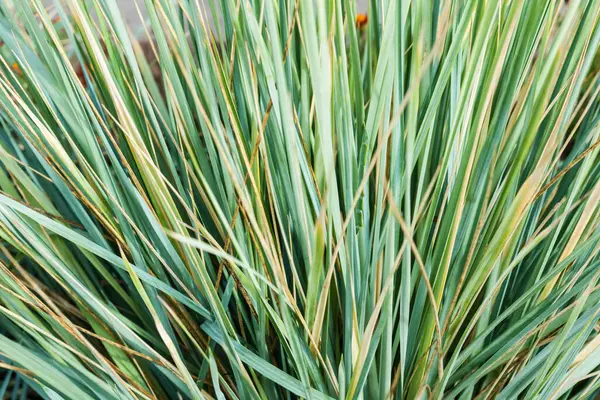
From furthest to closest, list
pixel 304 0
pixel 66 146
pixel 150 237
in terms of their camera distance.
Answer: pixel 66 146 < pixel 150 237 < pixel 304 0

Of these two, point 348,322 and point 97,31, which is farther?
point 97,31

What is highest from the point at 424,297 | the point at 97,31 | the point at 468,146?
the point at 97,31

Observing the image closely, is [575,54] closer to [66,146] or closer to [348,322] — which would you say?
[348,322]

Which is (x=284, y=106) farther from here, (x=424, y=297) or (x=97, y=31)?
(x=97, y=31)

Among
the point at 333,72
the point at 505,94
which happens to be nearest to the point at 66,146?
the point at 333,72

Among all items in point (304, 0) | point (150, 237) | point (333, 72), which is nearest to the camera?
point (304, 0)

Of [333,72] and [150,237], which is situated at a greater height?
[333,72]
